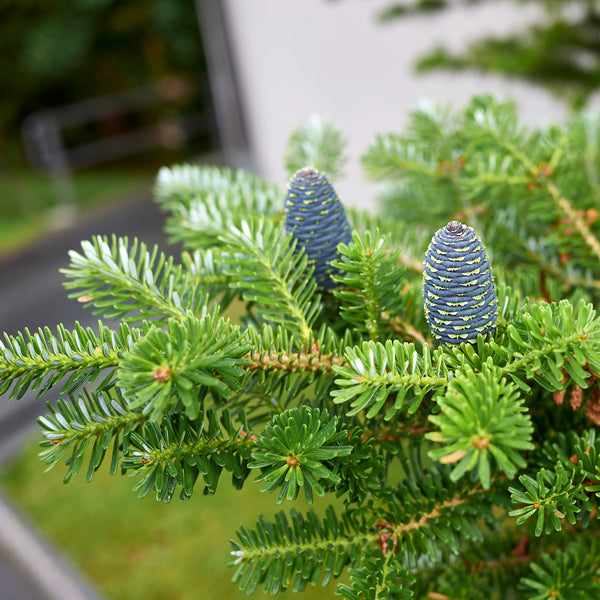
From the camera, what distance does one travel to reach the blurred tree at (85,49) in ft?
13.5

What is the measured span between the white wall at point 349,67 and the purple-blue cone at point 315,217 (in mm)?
1249

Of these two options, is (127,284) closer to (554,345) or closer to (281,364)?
(281,364)

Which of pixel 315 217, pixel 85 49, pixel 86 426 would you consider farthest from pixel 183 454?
pixel 85 49

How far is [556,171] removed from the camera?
469 millimetres

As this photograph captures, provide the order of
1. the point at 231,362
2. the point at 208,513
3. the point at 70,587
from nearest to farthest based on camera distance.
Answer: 1. the point at 231,362
2. the point at 70,587
3. the point at 208,513

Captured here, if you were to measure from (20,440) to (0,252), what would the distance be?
5.66 feet

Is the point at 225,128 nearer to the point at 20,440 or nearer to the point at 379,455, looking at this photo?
the point at 20,440

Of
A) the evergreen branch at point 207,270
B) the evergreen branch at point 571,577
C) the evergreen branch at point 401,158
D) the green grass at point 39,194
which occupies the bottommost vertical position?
the green grass at point 39,194

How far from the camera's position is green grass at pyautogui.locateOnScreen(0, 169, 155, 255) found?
3.35m

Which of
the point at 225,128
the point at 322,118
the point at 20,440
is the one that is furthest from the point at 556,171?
the point at 225,128

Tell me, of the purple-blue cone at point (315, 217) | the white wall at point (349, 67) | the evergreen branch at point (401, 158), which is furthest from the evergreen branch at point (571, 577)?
the white wall at point (349, 67)

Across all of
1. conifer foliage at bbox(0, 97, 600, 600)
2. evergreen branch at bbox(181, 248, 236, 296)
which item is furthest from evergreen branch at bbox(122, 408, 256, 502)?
evergreen branch at bbox(181, 248, 236, 296)

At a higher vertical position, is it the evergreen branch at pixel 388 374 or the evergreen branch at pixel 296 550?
the evergreen branch at pixel 388 374

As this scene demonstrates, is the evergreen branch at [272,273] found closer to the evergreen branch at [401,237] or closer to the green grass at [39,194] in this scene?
the evergreen branch at [401,237]
